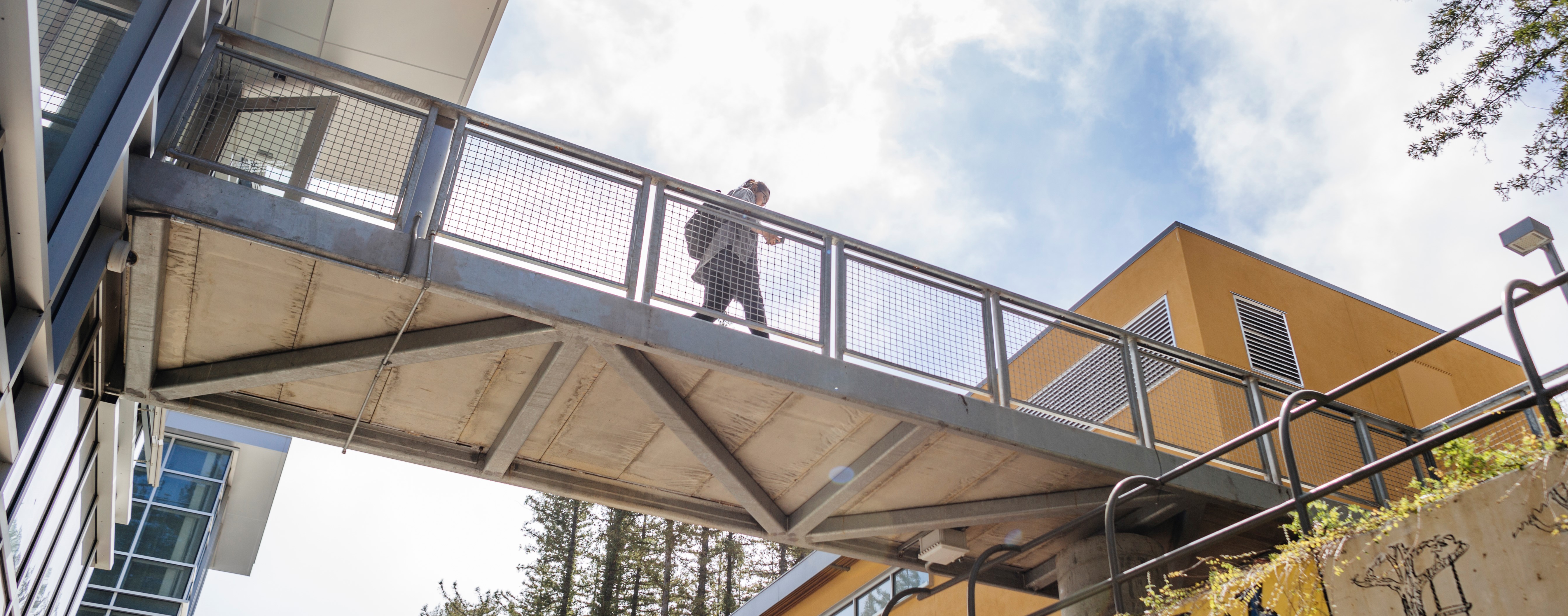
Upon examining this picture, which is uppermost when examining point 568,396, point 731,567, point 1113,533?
point 731,567

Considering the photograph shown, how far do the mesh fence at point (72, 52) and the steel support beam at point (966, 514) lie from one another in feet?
21.5

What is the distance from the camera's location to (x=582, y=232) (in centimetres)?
692

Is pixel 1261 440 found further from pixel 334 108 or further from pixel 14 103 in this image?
pixel 14 103

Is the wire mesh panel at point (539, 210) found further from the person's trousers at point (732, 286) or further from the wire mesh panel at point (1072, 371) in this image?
the wire mesh panel at point (1072, 371)

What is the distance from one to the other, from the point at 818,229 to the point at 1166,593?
12.0 feet

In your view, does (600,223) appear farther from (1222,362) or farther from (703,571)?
(703,571)

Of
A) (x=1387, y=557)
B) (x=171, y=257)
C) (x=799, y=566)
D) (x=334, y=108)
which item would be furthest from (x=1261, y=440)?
(x=799, y=566)

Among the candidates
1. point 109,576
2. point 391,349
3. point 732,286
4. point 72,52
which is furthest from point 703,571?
point 72,52

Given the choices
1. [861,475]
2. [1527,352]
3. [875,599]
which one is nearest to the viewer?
[1527,352]

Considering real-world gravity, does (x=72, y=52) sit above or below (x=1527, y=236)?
below

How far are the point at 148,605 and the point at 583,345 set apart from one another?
18.1m

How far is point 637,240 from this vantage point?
714 cm

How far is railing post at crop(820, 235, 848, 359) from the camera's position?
7504 mm

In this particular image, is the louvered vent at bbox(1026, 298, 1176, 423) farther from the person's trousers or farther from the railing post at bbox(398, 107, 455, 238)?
the railing post at bbox(398, 107, 455, 238)
